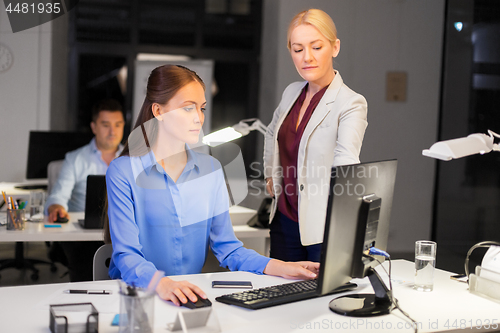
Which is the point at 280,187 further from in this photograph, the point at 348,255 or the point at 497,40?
the point at 497,40

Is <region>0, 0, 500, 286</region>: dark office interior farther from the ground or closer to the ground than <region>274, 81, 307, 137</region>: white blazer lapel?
farther from the ground

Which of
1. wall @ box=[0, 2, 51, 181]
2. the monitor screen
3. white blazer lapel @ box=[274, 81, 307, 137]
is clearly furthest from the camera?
wall @ box=[0, 2, 51, 181]

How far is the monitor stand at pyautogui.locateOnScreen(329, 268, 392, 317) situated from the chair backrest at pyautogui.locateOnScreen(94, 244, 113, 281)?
0.78 meters

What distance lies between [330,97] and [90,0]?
15.4 feet

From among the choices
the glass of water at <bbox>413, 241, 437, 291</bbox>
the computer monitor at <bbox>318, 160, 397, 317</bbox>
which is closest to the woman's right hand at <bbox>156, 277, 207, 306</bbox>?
the computer monitor at <bbox>318, 160, 397, 317</bbox>

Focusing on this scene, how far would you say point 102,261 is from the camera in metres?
1.62

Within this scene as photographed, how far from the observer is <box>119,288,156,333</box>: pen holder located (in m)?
0.98

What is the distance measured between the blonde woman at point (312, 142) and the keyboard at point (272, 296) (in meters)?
0.52

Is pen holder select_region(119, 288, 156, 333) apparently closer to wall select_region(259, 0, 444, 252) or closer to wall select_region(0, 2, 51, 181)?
wall select_region(259, 0, 444, 252)

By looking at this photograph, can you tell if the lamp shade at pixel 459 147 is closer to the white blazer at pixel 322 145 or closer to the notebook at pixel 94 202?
the white blazer at pixel 322 145

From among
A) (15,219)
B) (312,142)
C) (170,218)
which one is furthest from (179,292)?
(15,219)

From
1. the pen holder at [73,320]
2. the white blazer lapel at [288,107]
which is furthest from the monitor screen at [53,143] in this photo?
the pen holder at [73,320]

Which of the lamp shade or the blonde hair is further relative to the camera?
the blonde hair

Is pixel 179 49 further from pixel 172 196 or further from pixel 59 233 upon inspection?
pixel 172 196
